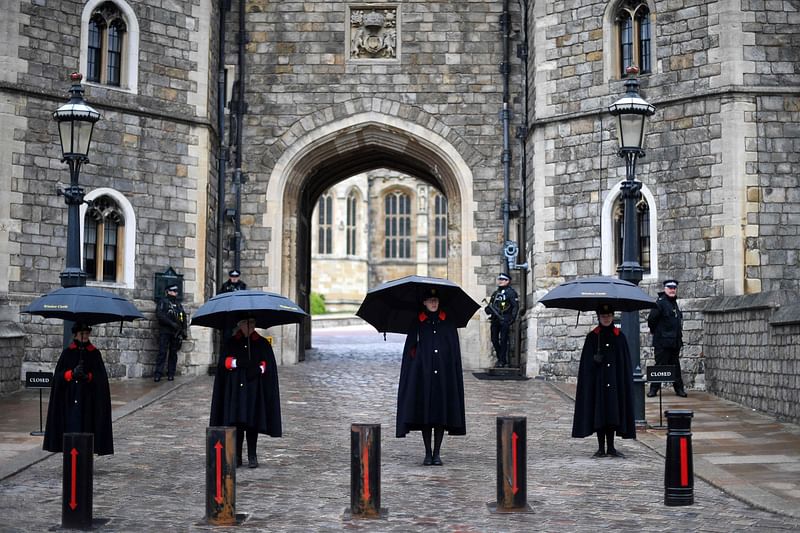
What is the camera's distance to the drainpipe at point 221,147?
21.0 metres

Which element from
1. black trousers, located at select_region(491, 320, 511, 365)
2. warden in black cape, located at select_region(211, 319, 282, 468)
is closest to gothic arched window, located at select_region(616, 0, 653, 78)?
black trousers, located at select_region(491, 320, 511, 365)

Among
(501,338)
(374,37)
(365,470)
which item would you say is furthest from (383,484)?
(374,37)

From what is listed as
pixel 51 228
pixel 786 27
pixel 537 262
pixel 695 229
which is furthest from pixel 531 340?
pixel 51 228

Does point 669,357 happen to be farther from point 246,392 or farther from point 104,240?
point 104,240

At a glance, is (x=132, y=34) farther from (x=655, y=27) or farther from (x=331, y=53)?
(x=655, y=27)

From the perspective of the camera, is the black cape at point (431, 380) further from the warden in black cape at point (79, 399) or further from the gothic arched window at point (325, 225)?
the gothic arched window at point (325, 225)

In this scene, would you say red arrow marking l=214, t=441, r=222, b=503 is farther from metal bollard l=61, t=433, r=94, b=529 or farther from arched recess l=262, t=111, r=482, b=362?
arched recess l=262, t=111, r=482, b=362

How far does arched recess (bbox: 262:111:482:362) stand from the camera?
69.9 feet

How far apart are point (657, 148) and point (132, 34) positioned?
8.92 meters

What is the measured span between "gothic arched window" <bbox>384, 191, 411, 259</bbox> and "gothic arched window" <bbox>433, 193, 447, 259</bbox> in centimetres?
147

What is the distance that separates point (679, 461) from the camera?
8.42 m

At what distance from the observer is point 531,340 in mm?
19703

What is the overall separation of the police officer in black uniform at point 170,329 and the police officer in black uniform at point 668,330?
7424 mm

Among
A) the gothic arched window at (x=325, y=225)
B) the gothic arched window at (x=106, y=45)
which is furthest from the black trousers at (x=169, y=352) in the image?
the gothic arched window at (x=325, y=225)
